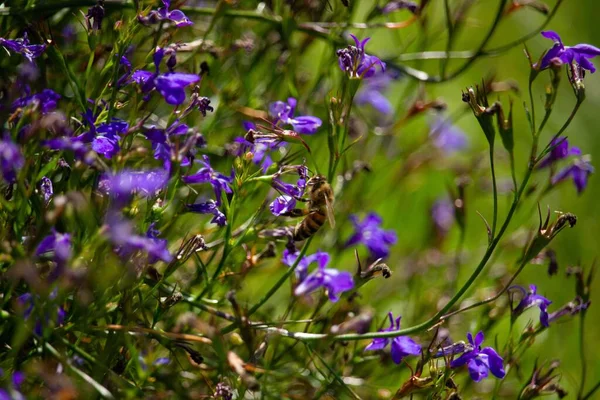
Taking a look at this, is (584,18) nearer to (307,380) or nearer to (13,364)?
(307,380)

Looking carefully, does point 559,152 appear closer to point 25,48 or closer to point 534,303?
point 534,303

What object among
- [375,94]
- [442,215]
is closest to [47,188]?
[375,94]

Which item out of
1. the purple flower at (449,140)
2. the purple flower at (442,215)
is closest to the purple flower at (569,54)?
the purple flower at (442,215)

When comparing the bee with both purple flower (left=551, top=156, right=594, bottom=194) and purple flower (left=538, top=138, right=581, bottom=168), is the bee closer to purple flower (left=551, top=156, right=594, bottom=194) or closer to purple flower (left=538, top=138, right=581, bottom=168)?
purple flower (left=538, top=138, right=581, bottom=168)

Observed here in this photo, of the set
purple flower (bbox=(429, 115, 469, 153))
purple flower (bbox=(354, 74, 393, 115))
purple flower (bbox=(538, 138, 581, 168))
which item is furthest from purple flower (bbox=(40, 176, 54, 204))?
purple flower (bbox=(429, 115, 469, 153))

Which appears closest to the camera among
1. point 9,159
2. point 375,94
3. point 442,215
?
point 9,159

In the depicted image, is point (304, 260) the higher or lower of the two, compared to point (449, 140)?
higher
